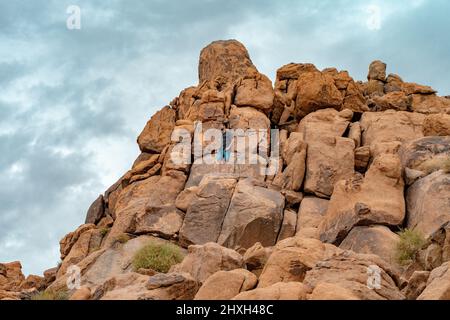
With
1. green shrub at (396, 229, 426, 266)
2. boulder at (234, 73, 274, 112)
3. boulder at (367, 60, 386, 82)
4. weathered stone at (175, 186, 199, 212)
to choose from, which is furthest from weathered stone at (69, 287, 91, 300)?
boulder at (367, 60, 386, 82)

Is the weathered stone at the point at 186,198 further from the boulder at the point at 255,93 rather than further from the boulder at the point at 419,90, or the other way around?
the boulder at the point at 419,90

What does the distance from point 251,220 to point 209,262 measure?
12649mm

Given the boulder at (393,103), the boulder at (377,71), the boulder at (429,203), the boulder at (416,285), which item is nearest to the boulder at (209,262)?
the boulder at (416,285)

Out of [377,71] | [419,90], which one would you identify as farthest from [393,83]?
[419,90]

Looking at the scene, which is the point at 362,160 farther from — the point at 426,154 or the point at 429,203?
the point at 429,203

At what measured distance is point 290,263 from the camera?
20.1 m

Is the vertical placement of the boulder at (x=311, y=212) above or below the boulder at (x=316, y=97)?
below

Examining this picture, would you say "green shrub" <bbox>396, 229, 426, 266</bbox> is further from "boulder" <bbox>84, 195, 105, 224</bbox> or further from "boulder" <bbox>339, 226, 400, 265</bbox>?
"boulder" <bbox>84, 195, 105, 224</bbox>

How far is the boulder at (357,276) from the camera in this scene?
16.0 m

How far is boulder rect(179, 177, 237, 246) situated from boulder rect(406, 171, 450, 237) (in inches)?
368

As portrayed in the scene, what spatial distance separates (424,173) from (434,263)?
11.6m

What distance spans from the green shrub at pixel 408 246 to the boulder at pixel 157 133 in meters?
22.1

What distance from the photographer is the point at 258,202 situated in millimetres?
34375
